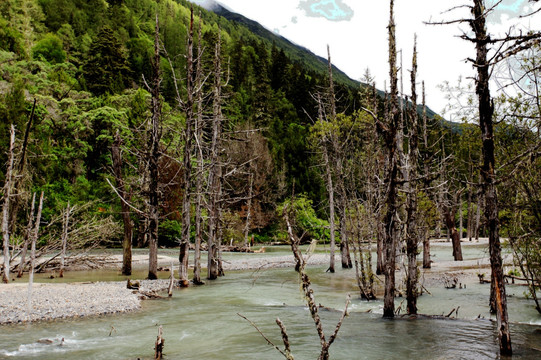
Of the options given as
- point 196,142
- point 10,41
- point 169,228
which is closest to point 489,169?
point 196,142

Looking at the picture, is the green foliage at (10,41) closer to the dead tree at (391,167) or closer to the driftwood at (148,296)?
the driftwood at (148,296)

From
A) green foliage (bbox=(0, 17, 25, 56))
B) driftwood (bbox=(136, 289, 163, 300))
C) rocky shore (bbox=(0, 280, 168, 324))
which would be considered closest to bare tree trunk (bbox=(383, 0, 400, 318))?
rocky shore (bbox=(0, 280, 168, 324))

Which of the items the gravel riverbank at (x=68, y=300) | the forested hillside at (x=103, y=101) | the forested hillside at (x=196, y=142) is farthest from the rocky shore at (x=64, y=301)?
the forested hillside at (x=103, y=101)

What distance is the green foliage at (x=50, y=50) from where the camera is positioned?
5525 cm

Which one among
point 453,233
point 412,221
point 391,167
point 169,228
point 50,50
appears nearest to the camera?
point 391,167

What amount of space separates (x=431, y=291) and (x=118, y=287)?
12.3 metres

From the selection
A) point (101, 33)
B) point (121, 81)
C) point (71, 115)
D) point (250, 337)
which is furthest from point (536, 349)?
point (101, 33)

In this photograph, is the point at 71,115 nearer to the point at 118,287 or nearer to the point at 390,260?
the point at 118,287

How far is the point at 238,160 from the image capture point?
42.4 meters

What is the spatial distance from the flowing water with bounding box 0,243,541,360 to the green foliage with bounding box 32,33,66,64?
55935 mm

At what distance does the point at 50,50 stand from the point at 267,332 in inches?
2456

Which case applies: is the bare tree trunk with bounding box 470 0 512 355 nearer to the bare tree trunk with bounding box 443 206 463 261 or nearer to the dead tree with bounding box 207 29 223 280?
the dead tree with bounding box 207 29 223 280

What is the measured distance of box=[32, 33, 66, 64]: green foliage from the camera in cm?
5525

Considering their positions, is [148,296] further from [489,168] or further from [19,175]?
[489,168]
